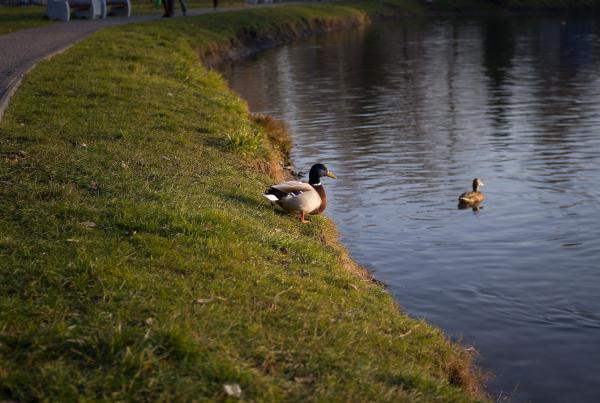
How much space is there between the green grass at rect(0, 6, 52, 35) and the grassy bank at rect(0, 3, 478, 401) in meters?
21.7

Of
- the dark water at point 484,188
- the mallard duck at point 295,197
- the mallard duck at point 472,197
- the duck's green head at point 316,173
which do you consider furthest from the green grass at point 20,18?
the mallard duck at point 295,197

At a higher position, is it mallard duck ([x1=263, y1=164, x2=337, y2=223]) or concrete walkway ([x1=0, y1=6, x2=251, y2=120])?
concrete walkway ([x1=0, y1=6, x2=251, y2=120])

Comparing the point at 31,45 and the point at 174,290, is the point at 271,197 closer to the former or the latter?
the point at 174,290

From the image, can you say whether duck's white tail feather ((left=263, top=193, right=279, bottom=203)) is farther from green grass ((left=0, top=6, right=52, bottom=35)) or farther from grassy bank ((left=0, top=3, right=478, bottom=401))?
green grass ((left=0, top=6, right=52, bottom=35))

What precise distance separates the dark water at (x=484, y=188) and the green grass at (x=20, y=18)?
8473 mm

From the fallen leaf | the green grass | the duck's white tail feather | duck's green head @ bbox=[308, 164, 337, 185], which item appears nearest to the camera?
the fallen leaf

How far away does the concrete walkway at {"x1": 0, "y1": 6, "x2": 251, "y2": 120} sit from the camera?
17834mm

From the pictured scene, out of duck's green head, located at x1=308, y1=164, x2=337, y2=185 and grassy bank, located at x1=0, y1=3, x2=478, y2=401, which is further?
duck's green head, located at x1=308, y1=164, x2=337, y2=185

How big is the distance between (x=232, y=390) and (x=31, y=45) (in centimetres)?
2275

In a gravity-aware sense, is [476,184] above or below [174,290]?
below

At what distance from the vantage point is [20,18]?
40031 millimetres

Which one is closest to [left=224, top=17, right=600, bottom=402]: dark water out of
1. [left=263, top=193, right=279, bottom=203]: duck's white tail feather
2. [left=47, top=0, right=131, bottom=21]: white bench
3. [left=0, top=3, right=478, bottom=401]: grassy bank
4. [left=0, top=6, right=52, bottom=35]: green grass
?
[left=0, top=3, right=478, bottom=401]: grassy bank

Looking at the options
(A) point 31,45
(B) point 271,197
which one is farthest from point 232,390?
(A) point 31,45

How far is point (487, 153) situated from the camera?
19469 mm
